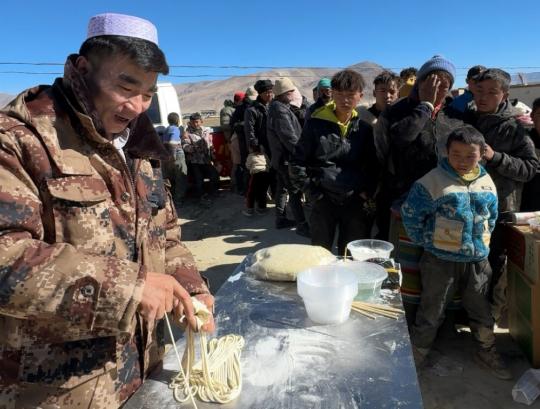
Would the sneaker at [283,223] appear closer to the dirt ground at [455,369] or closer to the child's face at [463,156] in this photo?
the dirt ground at [455,369]

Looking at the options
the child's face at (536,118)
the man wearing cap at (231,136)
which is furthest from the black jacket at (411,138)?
the man wearing cap at (231,136)

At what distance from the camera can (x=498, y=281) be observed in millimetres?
3064

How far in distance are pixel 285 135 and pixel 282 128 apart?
0.09m

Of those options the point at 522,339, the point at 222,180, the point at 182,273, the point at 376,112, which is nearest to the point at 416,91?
the point at 376,112

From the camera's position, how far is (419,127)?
2.82m

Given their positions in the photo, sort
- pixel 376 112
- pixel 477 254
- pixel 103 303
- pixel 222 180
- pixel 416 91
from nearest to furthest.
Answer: pixel 103 303, pixel 477 254, pixel 416 91, pixel 376 112, pixel 222 180

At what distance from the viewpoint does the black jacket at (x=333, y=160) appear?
3127 mm

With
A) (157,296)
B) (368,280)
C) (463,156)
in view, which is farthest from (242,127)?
(157,296)

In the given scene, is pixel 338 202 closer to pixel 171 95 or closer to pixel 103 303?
pixel 103 303

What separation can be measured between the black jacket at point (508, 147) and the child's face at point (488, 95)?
5cm

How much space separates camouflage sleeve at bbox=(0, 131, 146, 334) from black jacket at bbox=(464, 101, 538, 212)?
261 centimetres

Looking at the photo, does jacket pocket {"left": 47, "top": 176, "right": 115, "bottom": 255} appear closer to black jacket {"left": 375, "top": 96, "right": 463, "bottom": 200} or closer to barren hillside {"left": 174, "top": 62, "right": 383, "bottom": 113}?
black jacket {"left": 375, "top": 96, "right": 463, "bottom": 200}

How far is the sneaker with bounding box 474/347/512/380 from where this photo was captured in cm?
265

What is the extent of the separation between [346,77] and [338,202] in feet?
→ 3.07
